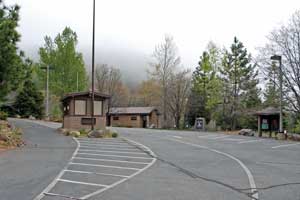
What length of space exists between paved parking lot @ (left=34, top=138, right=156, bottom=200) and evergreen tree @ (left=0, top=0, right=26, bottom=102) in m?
6.04

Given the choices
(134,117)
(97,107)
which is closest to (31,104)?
(134,117)

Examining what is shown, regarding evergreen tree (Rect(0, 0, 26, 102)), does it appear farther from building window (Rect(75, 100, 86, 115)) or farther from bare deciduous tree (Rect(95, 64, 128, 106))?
bare deciduous tree (Rect(95, 64, 128, 106))

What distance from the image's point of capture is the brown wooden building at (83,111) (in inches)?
1352

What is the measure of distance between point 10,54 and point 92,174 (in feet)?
33.2

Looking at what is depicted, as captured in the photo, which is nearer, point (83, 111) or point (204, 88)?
point (83, 111)

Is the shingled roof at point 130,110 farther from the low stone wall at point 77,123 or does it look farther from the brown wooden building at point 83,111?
the low stone wall at point 77,123

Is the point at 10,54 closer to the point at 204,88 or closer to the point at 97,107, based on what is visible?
the point at 97,107

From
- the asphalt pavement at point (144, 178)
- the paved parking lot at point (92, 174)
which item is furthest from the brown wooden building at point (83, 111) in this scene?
the asphalt pavement at point (144, 178)

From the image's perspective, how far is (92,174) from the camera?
11.1m

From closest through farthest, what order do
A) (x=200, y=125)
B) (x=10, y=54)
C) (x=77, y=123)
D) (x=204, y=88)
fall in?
1. (x=10, y=54)
2. (x=77, y=123)
3. (x=200, y=125)
4. (x=204, y=88)

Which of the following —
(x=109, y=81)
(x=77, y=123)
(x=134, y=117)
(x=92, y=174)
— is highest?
(x=109, y=81)

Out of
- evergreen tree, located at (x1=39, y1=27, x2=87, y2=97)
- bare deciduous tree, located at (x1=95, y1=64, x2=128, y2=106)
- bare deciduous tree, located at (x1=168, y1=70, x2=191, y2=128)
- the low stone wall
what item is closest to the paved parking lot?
the low stone wall

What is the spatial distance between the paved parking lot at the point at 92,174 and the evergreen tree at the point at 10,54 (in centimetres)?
604

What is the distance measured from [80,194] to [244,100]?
4837 cm
